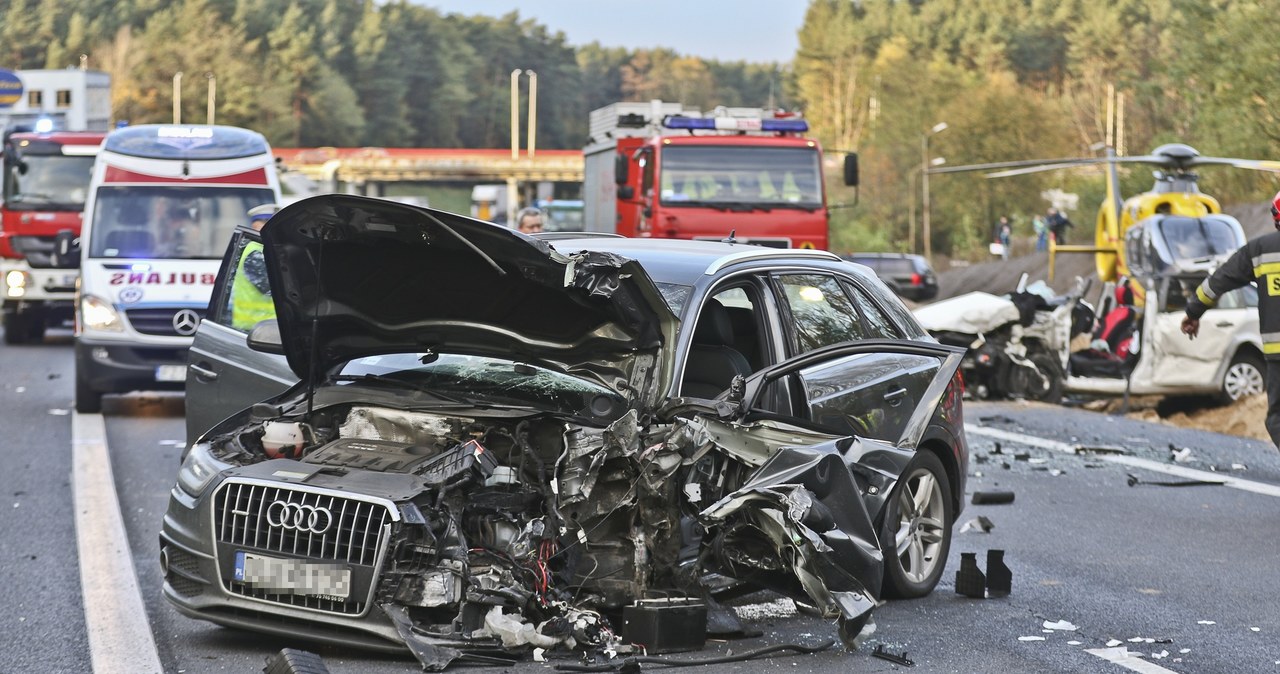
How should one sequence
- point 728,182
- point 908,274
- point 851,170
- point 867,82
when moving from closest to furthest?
point 728,182 < point 851,170 < point 908,274 < point 867,82

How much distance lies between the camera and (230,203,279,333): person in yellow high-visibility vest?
10297 mm

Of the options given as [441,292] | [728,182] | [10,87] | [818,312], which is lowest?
[818,312]

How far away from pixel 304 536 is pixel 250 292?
5.19 metres

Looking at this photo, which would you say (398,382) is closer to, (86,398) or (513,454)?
(513,454)

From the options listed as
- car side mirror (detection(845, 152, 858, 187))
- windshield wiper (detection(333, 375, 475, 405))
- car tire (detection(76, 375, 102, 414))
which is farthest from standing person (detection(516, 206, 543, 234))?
windshield wiper (detection(333, 375, 475, 405))

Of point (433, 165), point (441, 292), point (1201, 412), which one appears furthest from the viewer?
point (433, 165)

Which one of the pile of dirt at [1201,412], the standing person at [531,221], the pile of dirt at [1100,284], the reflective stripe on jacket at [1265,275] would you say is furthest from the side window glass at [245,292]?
the pile of dirt at [1100,284]

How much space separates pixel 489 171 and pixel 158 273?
100291mm

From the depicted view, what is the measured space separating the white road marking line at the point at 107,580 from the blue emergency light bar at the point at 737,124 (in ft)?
42.0

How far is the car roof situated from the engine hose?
1.51 metres

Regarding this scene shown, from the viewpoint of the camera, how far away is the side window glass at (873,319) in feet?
24.8

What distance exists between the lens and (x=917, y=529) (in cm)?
737

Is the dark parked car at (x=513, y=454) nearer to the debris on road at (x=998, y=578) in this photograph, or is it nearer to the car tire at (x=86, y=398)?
the debris on road at (x=998, y=578)

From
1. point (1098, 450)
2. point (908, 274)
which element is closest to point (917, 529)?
point (1098, 450)
